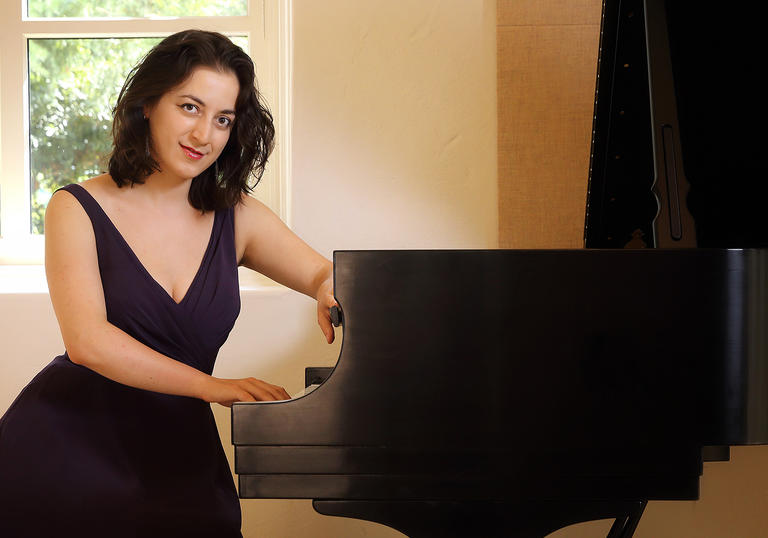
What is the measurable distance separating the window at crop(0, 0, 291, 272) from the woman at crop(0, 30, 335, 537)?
1.19 metres

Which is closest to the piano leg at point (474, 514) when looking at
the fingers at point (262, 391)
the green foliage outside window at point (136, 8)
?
the fingers at point (262, 391)

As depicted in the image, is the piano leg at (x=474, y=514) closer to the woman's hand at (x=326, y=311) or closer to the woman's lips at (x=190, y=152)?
the woman's hand at (x=326, y=311)

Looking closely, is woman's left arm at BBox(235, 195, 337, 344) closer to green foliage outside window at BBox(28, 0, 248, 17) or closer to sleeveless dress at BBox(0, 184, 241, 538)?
sleeveless dress at BBox(0, 184, 241, 538)

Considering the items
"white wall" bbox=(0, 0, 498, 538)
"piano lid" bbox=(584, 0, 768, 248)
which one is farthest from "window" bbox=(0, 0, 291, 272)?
"piano lid" bbox=(584, 0, 768, 248)

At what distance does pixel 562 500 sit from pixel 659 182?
692 millimetres

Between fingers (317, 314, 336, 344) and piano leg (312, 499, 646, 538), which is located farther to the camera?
fingers (317, 314, 336, 344)

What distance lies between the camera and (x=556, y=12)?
2.40 m

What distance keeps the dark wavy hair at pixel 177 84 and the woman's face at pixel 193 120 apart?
0.05ft

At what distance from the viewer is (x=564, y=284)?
1214 millimetres

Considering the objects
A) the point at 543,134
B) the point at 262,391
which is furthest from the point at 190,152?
the point at 543,134

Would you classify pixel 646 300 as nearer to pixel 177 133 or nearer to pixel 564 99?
pixel 177 133

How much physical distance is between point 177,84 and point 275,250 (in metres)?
0.43

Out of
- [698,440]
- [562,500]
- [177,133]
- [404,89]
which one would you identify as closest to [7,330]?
[177,133]

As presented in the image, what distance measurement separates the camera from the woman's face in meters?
1.51
